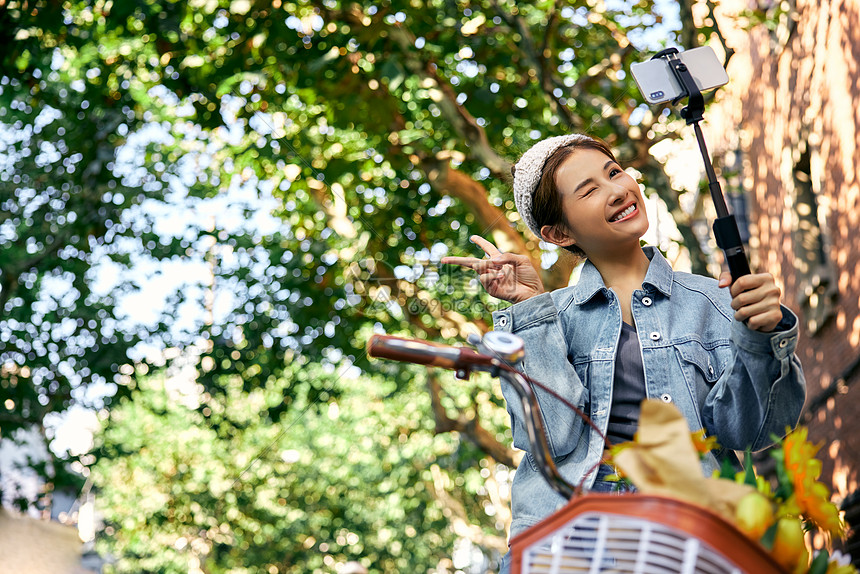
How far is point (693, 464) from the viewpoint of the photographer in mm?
1221

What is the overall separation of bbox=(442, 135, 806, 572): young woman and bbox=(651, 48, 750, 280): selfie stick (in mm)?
54

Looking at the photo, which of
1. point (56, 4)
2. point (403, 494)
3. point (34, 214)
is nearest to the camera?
point (56, 4)

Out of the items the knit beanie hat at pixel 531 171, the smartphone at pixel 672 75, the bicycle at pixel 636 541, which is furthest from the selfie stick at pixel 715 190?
the bicycle at pixel 636 541

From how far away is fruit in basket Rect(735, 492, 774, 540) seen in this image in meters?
1.23

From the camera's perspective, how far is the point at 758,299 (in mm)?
1732

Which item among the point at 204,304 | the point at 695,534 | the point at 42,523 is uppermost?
the point at 695,534

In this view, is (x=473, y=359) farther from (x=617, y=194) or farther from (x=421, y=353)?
(x=617, y=194)

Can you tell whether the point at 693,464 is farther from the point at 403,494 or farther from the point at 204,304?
the point at 403,494

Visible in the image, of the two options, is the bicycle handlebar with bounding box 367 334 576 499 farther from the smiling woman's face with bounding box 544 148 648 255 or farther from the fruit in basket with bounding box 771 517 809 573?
the smiling woman's face with bounding box 544 148 648 255

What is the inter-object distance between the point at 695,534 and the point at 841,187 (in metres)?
7.94

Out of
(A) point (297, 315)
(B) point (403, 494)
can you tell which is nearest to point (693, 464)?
(A) point (297, 315)

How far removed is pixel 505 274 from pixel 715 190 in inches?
22.4

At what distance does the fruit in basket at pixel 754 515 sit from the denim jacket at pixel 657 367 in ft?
1.97

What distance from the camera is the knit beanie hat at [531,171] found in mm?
2398
